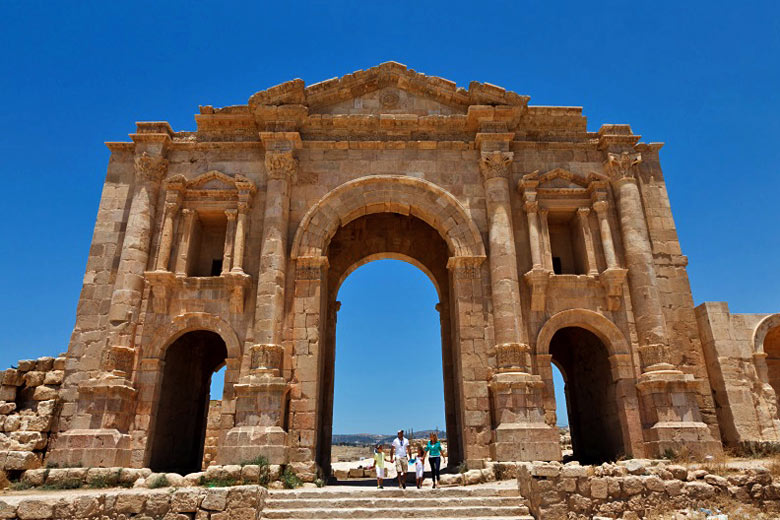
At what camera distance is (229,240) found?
1527 cm

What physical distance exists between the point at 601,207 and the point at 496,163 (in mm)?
3454

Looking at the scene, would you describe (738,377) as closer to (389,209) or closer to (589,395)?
(589,395)

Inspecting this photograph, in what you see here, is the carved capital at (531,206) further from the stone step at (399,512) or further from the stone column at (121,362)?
the stone column at (121,362)

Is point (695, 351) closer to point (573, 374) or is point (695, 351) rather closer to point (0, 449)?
point (573, 374)

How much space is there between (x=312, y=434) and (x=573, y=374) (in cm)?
1007

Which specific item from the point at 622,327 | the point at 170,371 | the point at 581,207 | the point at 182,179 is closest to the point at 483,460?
the point at 622,327

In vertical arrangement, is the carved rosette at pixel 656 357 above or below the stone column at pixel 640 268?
below

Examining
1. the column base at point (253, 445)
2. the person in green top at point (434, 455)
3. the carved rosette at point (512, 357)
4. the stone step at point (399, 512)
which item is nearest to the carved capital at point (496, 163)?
the carved rosette at point (512, 357)

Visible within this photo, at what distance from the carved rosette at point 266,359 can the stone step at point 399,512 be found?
3.91 m

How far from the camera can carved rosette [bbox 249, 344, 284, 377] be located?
13396 mm

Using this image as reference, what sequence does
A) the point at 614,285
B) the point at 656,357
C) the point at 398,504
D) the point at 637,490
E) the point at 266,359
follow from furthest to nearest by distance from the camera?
the point at 614,285 → the point at 656,357 → the point at 266,359 → the point at 398,504 → the point at 637,490

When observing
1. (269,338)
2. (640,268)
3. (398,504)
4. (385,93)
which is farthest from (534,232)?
(398,504)

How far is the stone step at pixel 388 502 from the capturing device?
1037 centimetres

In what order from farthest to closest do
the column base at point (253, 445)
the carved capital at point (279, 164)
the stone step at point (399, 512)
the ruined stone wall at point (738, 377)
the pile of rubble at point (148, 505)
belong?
the carved capital at point (279, 164) < the ruined stone wall at point (738, 377) < the column base at point (253, 445) < the stone step at point (399, 512) < the pile of rubble at point (148, 505)
